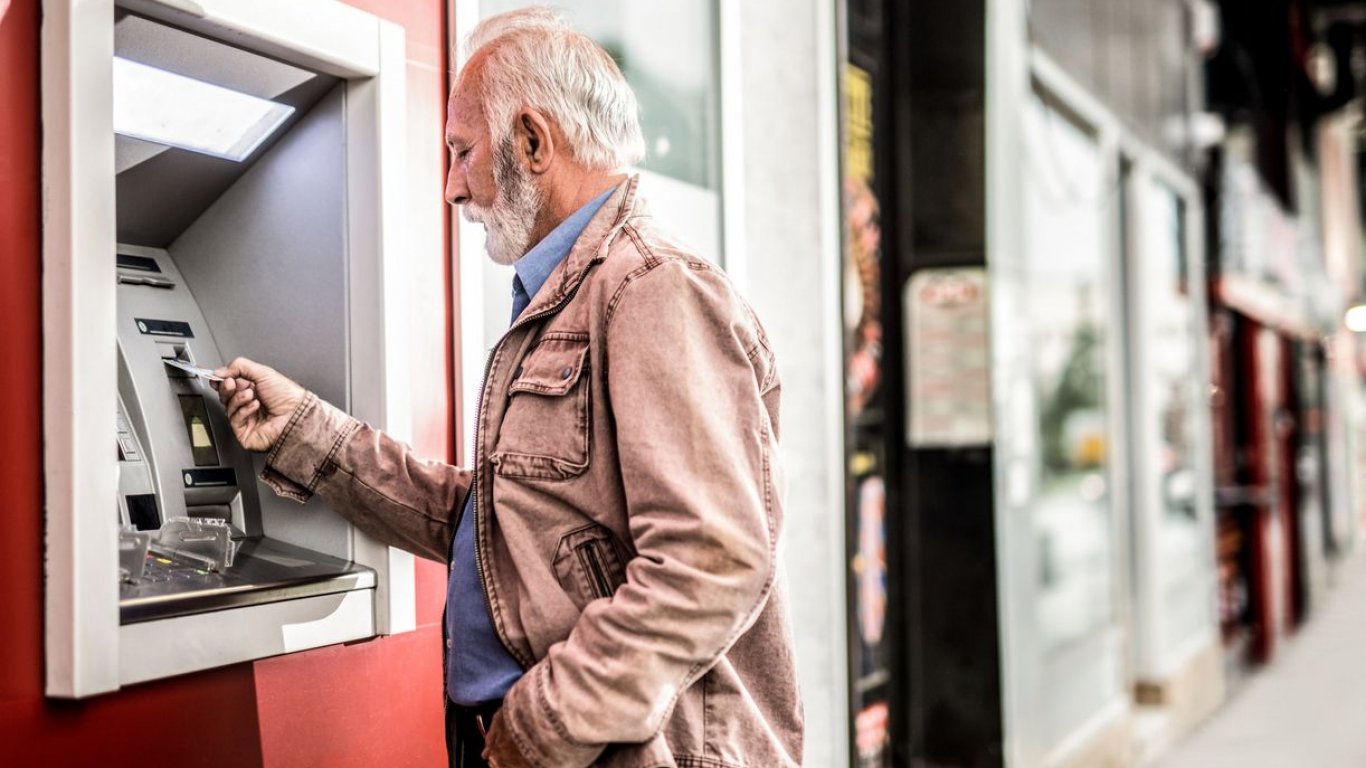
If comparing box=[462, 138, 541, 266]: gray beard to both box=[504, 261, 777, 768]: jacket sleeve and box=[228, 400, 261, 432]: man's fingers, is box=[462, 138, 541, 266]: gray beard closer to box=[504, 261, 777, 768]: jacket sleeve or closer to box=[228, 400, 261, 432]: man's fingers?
box=[504, 261, 777, 768]: jacket sleeve

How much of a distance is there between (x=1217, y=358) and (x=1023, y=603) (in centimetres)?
432

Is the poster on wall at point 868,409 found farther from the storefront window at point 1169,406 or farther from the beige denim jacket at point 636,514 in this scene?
the storefront window at point 1169,406

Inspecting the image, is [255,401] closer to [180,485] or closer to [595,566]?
[180,485]

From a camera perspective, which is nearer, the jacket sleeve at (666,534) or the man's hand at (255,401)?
the jacket sleeve at (666,534)

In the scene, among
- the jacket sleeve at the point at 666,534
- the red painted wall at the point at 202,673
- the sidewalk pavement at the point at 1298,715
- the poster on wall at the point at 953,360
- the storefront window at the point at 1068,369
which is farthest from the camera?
the sidewalk pavement at the point at 1298,715

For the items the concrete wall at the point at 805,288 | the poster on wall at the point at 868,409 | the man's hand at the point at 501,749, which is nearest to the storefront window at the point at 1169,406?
the poster on wall at the point at 868,409

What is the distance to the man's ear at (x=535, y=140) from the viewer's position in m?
1.58

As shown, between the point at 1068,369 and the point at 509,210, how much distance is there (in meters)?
4.73

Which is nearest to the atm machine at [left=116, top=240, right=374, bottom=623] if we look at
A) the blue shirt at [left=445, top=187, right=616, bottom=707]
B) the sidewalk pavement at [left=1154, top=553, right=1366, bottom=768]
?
the blue shirt at [left=445, top=187, right=616, bottom=707]

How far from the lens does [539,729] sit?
4.45ft

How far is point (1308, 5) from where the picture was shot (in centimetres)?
1105

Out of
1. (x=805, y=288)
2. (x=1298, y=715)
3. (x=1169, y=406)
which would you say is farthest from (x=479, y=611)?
(x=1298, y=715)

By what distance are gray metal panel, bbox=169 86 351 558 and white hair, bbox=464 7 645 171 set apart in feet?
1.30

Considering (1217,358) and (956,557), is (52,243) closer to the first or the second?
(956,557)
